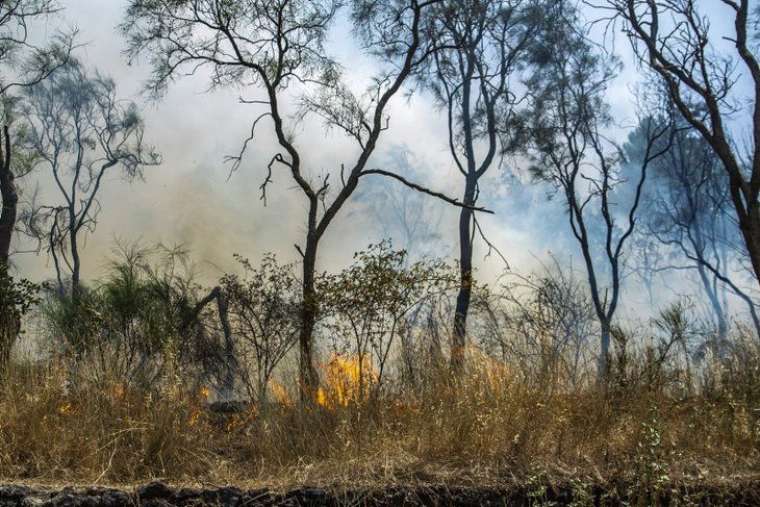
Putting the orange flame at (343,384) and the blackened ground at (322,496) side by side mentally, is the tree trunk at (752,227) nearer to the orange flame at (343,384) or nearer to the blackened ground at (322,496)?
the blackened ground at (322,496)

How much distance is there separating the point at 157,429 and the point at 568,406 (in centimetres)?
354

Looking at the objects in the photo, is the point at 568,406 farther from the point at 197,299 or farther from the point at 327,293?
the point at 197,299

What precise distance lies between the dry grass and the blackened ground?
0.12 metres

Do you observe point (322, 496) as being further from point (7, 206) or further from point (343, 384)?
point (7, 206)

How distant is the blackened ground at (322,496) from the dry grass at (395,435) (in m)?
0.12

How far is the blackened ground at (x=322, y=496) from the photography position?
6109 mm

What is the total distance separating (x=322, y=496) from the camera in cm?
613

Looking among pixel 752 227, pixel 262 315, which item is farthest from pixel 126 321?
pixel 752 227

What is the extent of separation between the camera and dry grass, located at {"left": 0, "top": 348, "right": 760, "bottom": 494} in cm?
650

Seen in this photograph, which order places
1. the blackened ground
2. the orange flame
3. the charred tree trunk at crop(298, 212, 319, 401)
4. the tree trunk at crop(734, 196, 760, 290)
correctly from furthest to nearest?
the tree trunk at crop(734, 196, 760, 290) → the charred tree trunk at crop(298, 212, 319, 401) → the orange flame → the blackened ground

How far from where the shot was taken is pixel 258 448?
7.32m

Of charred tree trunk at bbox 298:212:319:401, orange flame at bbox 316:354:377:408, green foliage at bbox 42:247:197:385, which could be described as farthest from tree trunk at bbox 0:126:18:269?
orange flame at bbox 316:354:377:408

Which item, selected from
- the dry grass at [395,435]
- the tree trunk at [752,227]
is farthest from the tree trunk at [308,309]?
the tree trunk at [752,227]

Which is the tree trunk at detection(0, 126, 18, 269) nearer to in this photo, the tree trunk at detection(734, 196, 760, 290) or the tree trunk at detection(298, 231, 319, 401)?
the tree trunk at detection(298, 231, 319, 401)
